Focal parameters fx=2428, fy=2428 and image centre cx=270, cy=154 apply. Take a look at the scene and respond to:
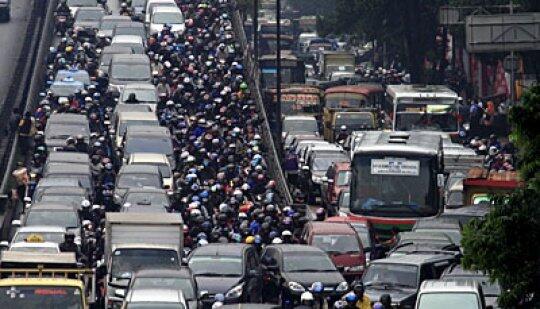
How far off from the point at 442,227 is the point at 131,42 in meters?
27.6

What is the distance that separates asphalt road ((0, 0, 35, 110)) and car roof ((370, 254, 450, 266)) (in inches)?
1137

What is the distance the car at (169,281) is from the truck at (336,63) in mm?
57379

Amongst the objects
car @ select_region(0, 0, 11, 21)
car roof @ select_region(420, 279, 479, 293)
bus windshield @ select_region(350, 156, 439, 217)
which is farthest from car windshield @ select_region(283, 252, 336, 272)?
car @ select_region(0, 0, 11, 21)

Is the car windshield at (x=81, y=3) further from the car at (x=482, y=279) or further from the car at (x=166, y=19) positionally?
the car at (x=482, y=279)

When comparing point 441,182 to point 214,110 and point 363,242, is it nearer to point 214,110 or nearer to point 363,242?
point 363,242

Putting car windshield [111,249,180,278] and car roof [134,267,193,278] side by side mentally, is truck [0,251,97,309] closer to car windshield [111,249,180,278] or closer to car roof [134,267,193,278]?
car roof [134,267,193,278]

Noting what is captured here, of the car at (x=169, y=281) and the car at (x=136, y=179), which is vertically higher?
the car at (x=169, y=281)

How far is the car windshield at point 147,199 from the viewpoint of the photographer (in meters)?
48.0

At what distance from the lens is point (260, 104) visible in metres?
66.9

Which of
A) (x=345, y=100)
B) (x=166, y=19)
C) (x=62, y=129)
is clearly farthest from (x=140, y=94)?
(x=166, y=19)

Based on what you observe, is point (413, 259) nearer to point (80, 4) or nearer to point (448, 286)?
point (448, 286)

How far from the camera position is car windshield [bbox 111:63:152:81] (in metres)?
65.9

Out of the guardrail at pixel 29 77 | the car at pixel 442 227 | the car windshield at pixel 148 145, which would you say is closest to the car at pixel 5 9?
the guardrail at pixel 29 77

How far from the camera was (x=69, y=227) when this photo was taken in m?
44.8
